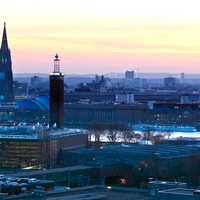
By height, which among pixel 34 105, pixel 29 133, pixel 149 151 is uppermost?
pixel 34 105

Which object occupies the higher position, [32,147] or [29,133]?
[29,133]

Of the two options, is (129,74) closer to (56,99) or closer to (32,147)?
(56,99)

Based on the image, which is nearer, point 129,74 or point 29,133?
point 29,133

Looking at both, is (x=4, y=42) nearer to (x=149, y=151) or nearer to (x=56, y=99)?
(x=56, y=99)

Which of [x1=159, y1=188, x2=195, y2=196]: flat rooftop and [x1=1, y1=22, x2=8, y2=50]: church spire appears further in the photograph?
[x1=1, y1=22, x2=8, y2=50]: church spire

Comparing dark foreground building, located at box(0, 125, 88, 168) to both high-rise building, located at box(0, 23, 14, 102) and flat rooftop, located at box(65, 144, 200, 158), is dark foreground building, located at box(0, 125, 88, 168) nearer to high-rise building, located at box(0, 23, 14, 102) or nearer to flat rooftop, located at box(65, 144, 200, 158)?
flat rooftop, located at box(65, 144, 200, 158)

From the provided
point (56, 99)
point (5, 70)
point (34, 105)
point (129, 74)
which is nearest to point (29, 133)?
point (56, 99)

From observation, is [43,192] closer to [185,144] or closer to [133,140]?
[185,144]

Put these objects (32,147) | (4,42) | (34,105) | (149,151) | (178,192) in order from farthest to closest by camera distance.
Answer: (4,42) → (34,105) → (32,147) → (149,151) → (178,192)

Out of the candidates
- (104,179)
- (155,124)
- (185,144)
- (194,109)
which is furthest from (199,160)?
(194,109)

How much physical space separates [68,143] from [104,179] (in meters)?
8.06

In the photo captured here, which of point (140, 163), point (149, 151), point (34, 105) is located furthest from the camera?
point (34, 105)

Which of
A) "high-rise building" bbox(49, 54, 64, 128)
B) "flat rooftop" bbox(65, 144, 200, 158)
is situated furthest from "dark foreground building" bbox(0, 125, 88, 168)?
"high-rise building" bbox(49, 54, 64, 128)

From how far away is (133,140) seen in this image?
36.4 meters
